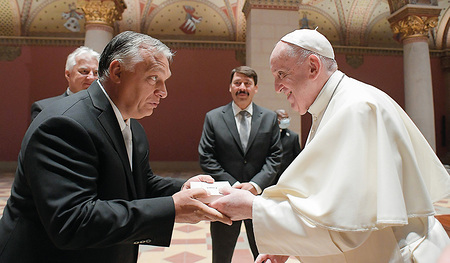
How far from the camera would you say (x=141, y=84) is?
143 cm

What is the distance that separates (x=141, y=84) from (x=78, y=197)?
0.54 meters

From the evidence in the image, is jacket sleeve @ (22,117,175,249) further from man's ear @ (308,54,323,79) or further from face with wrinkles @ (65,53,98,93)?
face with wrinkles @ (65,53,98,93)

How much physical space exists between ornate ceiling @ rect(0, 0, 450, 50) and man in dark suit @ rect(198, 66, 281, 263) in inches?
430

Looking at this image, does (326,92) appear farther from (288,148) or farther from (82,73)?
(288,148)

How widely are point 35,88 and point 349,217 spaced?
13.8 m

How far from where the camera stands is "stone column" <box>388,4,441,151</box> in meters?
9.48

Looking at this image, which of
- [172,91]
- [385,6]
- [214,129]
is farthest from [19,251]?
[385,6]

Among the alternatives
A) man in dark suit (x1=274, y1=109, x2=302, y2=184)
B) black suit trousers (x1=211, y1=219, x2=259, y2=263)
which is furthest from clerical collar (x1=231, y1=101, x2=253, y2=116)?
man in dark suit (x1=274, y1=109, x2=302, y2=184)

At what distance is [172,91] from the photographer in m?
13.0

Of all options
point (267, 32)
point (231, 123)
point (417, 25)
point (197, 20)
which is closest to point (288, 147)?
point (231, 123)

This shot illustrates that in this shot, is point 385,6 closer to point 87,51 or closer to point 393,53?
point 393,53

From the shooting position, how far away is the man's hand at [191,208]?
132 cm

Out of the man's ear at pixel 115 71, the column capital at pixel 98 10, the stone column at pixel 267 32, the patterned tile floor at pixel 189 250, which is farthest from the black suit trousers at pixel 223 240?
the column capital at pixel 98 10

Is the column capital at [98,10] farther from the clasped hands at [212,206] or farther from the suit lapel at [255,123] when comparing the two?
the clasped hands at [212,206]
